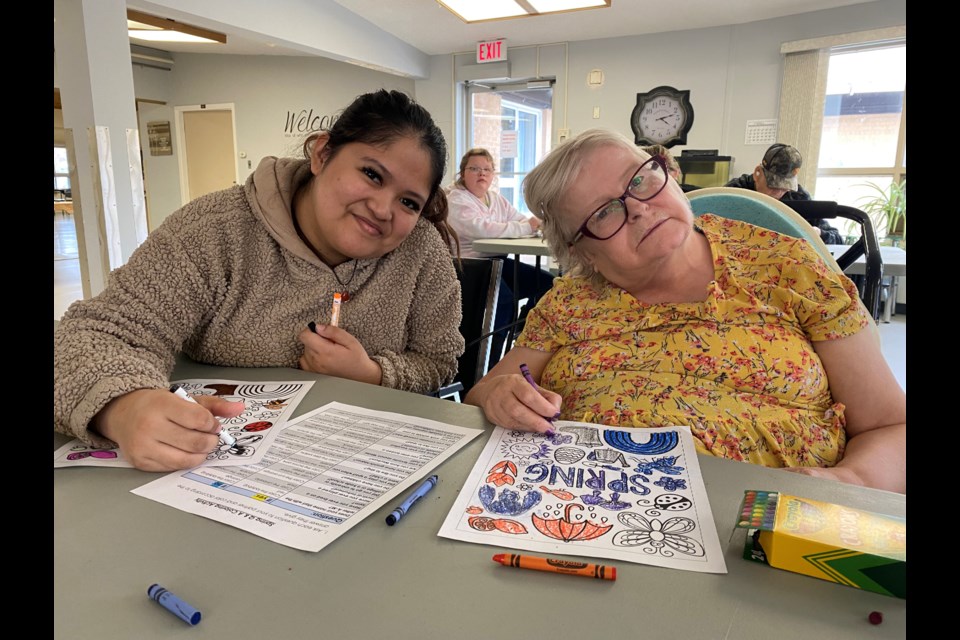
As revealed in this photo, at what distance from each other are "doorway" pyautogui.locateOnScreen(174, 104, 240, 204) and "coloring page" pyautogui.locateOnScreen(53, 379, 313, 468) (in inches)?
328

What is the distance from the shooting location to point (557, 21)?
5.88 m

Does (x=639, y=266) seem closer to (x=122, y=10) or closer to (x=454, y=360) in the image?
(x=454, y=360)

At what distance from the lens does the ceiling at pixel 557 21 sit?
207 inches

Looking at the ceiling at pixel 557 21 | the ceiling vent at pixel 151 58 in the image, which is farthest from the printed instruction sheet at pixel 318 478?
the ceiling vent at pixel 151 58

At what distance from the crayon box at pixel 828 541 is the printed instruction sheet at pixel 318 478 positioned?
1.28 feet

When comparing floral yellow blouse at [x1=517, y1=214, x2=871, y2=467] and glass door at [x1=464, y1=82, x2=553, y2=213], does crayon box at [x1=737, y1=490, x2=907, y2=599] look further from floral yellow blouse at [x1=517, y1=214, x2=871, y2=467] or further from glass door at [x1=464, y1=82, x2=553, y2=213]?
glass door at [x1=464, y1=82, x2=553, y2=213]

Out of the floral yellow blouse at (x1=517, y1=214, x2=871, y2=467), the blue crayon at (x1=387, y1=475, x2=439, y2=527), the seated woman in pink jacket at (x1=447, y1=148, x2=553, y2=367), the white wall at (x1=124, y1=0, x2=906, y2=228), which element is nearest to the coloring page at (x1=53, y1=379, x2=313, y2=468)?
the blue crayon at (x1=387, y1=475, x2=439, y2=527)

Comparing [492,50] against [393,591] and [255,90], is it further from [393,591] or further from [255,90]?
[393,591]

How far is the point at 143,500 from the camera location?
684mm

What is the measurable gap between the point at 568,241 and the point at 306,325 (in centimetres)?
59

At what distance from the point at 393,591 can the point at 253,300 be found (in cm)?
84

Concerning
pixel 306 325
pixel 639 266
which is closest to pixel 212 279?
pixel 306 325

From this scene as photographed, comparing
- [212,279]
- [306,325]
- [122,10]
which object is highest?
[122,10]

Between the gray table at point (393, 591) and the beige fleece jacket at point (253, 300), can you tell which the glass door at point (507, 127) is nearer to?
the beige fleece jacket at point (253, 300)
